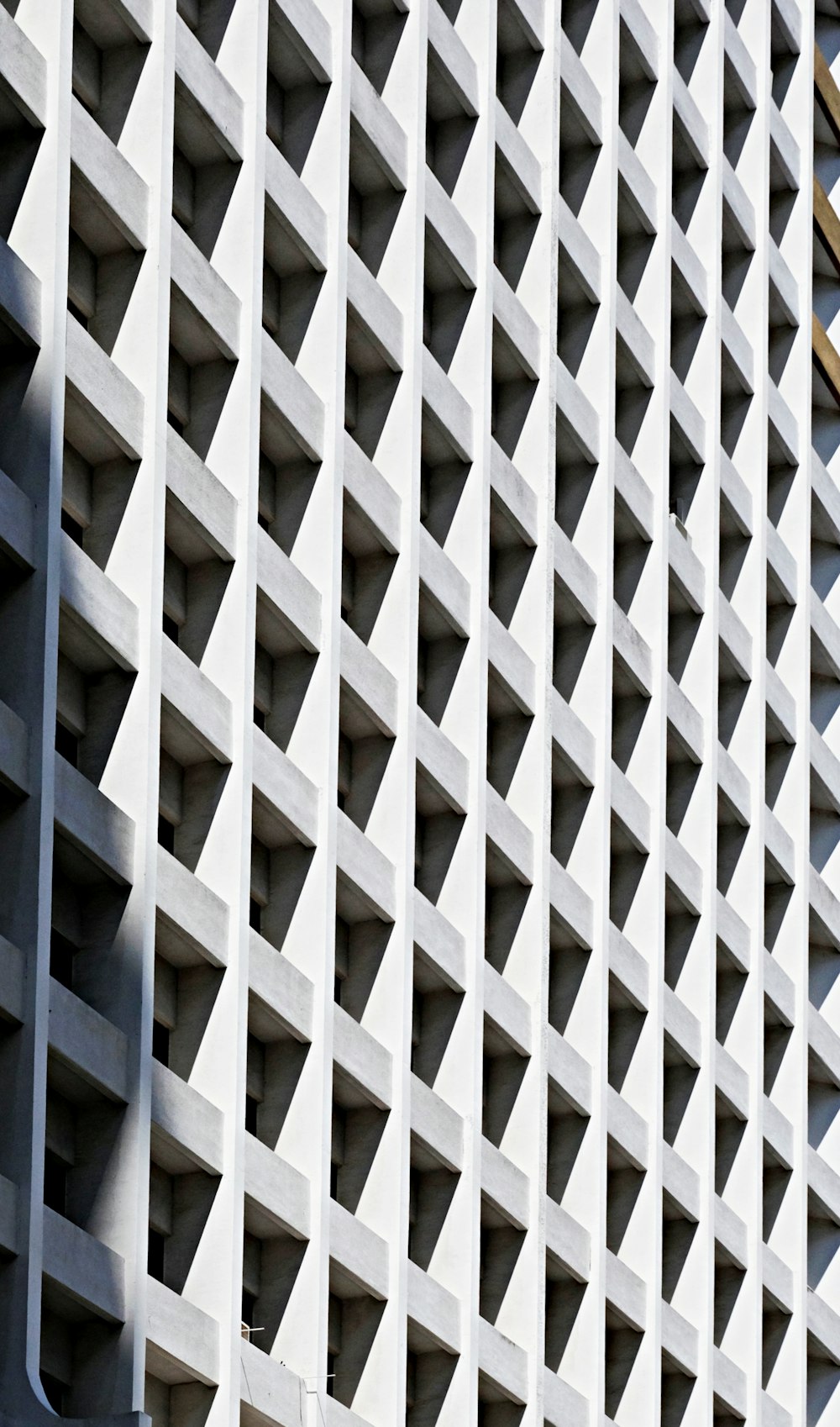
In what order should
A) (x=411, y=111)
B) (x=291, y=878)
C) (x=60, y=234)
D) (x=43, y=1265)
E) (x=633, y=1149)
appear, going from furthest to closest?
(x=633, y=1149)
(x=411, y=111)
(x=291, y=878)
(x=60, y=234)
(x=43, y=1265)

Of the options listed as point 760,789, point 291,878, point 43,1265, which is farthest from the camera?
point 760,789

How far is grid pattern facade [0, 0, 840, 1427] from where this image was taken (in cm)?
3762

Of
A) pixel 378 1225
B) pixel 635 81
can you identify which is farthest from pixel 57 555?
pixel 635 81

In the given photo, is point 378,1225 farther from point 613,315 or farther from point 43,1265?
point 613,315

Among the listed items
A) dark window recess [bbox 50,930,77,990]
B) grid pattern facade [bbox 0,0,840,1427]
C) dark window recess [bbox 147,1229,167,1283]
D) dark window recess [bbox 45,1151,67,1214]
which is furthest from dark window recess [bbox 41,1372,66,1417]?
dark window recess [bbox 50,930,77,990]

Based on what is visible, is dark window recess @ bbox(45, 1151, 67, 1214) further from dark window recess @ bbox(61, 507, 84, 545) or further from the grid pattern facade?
dark window recess @ bbox(61, 507, 84, 545)

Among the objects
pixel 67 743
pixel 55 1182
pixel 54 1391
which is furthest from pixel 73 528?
pixel 54 1391

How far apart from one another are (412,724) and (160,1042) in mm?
7887

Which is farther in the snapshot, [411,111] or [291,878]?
[411,111]

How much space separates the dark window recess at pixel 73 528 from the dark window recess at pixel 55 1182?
7061 mm

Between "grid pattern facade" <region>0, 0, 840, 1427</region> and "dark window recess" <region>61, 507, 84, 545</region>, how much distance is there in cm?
5

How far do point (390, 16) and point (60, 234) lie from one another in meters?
13.6

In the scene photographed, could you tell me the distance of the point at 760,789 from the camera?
62.8m

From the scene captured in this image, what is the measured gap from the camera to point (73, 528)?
39.8m
